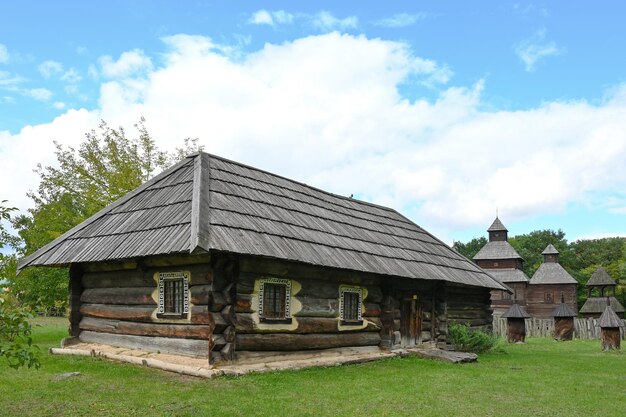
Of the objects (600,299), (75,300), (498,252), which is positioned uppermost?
(498,252)

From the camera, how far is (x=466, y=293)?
60.0 ft

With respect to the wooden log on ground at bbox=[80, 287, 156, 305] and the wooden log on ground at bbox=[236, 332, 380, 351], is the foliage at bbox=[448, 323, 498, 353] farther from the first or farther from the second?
the wooden log on ground at bbox=[80, 287, 156, 305]

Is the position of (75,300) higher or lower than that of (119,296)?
lower

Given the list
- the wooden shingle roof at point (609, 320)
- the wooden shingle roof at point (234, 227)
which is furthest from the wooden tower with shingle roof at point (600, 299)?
the wooden shingle roof at point (234, 227)

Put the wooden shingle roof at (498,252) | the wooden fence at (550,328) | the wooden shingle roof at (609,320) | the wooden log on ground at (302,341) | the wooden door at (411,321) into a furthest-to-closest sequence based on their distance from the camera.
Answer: the wooden shingle roof at (498,252), the wooden fence at (550,328), the wooden shingle roof at (609,320), the wooden door at (411,321), the wooden log on ground at (302,341)

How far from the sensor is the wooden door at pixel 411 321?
14.7 m

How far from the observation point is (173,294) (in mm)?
10398

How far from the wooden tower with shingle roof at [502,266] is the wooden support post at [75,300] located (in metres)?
35.9

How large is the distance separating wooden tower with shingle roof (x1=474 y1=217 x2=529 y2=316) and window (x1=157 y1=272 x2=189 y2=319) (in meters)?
36.4

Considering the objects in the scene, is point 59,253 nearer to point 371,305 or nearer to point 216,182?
point 216,182

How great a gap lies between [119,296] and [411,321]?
7.51m

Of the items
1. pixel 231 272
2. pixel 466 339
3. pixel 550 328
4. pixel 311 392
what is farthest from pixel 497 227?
pixel 311 392

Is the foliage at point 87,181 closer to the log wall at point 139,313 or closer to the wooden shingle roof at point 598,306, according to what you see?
the log wall at point 139,313

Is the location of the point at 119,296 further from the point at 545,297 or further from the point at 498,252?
the point at 545,297
